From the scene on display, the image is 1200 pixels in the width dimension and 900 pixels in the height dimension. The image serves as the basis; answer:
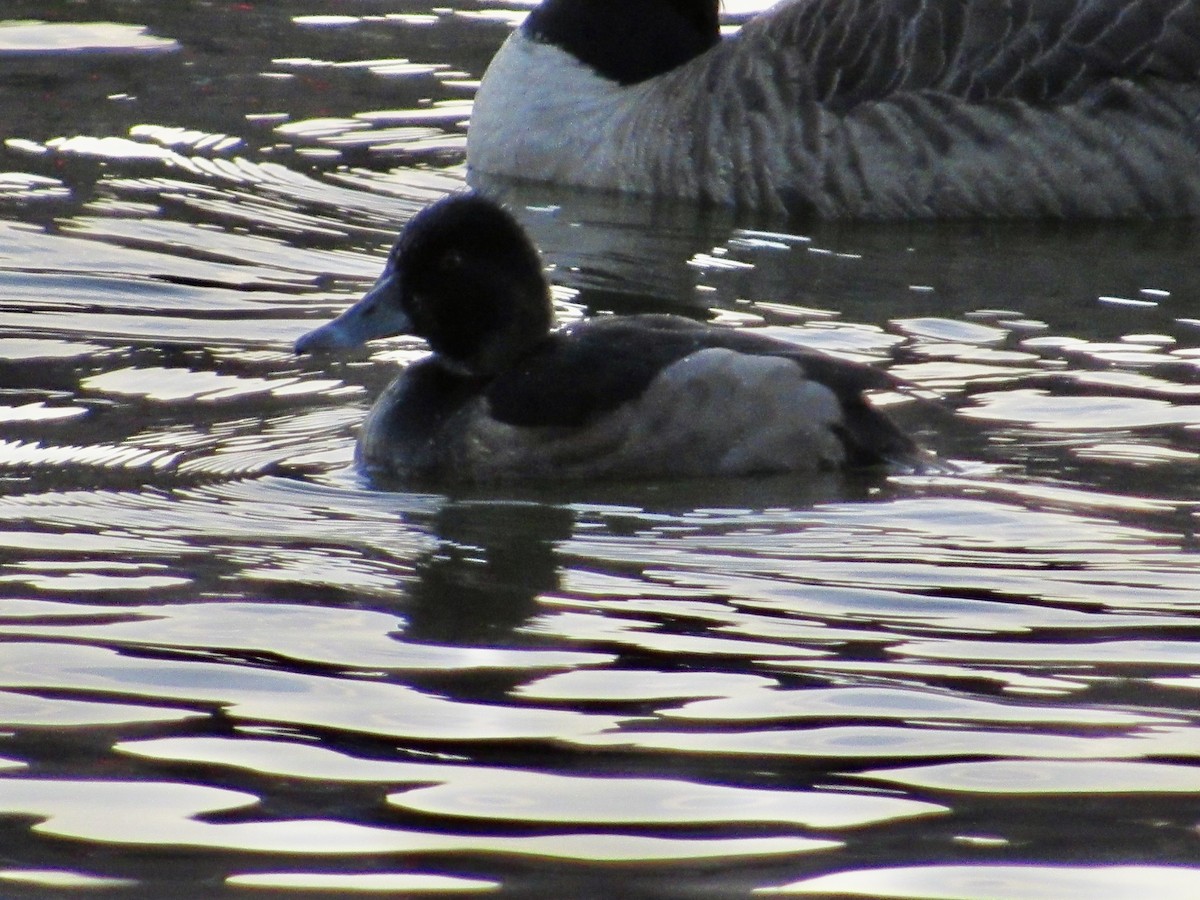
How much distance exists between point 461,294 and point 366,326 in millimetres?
358

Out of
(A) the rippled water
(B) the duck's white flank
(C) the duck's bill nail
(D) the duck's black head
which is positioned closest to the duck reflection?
(A) the rippled water

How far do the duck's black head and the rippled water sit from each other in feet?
1.50

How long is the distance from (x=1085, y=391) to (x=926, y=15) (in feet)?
13.5

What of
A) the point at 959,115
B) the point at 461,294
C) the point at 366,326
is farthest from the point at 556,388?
the point at 959,115

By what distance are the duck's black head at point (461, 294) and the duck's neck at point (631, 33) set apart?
5292 millimetres

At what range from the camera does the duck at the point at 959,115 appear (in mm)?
12359

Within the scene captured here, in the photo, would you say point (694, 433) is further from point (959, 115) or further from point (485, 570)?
point (959, 115)

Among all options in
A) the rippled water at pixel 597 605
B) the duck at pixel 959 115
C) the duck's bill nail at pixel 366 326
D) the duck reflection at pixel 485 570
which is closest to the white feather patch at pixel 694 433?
the rippled water at pixel 597 605

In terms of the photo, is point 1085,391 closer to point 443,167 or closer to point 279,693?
point 279,693

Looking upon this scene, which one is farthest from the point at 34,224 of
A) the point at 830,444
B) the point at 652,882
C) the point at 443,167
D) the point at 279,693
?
the point at 652,882

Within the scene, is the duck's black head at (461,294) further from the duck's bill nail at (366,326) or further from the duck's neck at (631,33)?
the duck's neck at (631,33)

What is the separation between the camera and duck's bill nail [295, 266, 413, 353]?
8.13 meters

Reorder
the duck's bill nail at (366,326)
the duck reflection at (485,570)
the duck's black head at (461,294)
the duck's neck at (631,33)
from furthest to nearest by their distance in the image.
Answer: the duck's neck at (631,33) < the duck's bill nail at (366,326) < the duck's black head at (461,294) < the duck reflection at (485,570)

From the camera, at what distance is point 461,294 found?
26.4 ft
